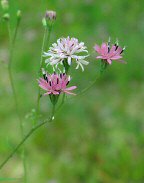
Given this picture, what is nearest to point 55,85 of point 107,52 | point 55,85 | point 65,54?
point 55,85

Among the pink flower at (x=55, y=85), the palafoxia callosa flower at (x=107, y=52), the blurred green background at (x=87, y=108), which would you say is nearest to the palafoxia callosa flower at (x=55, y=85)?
the pink flower at (x=55, y=85)

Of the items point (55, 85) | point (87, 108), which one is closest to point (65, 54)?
point (55, 85)

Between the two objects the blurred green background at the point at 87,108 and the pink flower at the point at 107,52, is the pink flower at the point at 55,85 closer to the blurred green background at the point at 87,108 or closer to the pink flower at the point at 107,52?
the pink flower at the point at 107,52

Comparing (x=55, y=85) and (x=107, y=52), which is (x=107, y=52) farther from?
(x=55, y=85)

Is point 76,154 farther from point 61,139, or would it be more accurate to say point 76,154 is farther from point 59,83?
point 59,83

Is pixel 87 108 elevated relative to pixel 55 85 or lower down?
lower down

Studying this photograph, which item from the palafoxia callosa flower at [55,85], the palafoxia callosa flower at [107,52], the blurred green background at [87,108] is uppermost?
the palafoxia callosa flower at [107,52]

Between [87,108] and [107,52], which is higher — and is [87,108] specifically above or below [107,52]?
below

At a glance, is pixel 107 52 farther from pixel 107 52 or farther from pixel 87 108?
pixel 87 108

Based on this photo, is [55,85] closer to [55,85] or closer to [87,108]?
[55,85]

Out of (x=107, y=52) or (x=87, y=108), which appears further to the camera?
(x=87, y=108)
